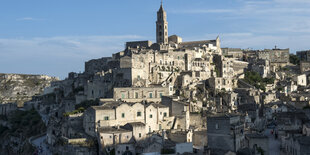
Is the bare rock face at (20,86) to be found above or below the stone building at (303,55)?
below

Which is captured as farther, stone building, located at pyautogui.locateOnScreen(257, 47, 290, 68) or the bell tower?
stone building, located at pyautogui.locateOnScreen(257, 47, 290, 68)

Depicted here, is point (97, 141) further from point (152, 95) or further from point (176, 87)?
point (176, 87)

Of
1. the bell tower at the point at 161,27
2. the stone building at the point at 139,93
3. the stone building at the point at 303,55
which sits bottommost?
the stone building at the point at 139,93

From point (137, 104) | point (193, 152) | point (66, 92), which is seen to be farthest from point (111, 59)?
point (193, 152)

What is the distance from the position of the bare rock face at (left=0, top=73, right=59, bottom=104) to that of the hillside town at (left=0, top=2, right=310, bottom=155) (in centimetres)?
1624

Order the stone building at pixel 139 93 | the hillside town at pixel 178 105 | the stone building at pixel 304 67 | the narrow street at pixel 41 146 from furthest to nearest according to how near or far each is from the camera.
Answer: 1. the stone building at pixel 304 67
2. the stone building at pixel 139 93
3. the narrow street at pixel 41 146
4. the hillside town at pixel 178 105

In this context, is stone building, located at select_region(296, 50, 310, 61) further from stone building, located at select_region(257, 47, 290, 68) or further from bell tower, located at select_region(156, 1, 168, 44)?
bell tower, located at select_region(156, 1, 168, 44)

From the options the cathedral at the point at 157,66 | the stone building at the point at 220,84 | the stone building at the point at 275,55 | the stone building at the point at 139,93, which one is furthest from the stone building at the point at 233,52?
the stone building at the point at 139,93

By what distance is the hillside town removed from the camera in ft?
131

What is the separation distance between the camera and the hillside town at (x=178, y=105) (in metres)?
40.0

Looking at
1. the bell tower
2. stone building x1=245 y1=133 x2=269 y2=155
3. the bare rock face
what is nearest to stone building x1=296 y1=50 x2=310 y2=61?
the bell tower

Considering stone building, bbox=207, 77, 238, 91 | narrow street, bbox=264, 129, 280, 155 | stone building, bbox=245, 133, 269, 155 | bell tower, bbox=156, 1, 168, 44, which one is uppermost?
bell tower, bbox=156, 1, 168, 44

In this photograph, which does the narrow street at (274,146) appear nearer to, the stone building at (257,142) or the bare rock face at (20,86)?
the stone building at (257,142)

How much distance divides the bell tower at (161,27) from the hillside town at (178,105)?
0.72ft
